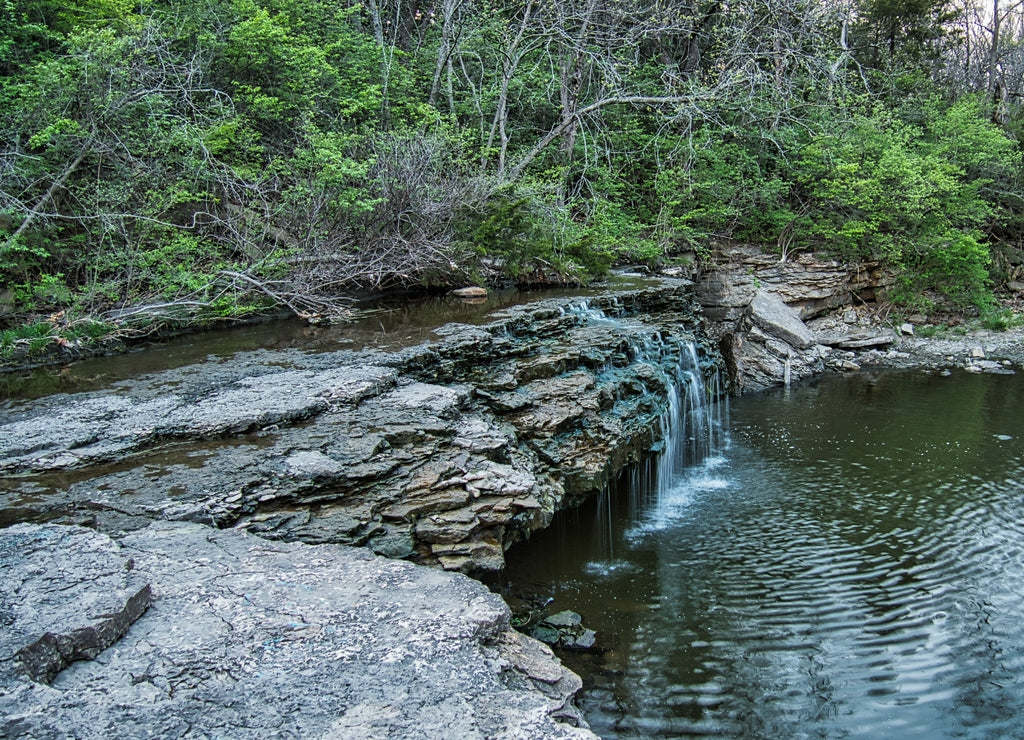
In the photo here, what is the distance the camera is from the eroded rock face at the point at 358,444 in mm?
4484

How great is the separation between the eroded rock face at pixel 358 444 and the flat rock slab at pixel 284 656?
63 centimetres

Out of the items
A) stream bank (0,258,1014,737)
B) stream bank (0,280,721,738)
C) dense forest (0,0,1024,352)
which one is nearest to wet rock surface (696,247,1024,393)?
dense forest (0,0,1024,352)

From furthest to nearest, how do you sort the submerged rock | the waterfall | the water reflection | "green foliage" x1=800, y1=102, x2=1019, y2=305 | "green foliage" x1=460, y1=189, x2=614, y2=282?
"green foliage" x1=800, y1=102, x2=1019, y2=305
"green foliage" x1=460, y1=189, x2=614, y2=282
the water reflection
the waterfall
the submerged rock

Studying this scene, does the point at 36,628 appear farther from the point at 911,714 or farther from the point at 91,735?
the point at 911,714

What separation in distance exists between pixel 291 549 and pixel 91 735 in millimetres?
1542

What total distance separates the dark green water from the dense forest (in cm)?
519

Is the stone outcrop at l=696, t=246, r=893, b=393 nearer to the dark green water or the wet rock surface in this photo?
the wet rock surface

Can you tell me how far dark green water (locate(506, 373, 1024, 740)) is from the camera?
4199mm

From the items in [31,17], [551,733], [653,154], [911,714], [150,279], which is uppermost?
[31,17]

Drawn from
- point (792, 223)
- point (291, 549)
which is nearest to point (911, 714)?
point (291, 549)

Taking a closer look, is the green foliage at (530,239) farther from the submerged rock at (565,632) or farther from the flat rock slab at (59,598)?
the flat rock slab at (59,598)

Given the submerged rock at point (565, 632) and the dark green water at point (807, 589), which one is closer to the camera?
the dark green water at point (807, 589)

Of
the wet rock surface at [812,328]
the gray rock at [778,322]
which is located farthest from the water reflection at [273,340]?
the gray rock at [778,322]

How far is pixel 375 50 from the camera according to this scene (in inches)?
544
